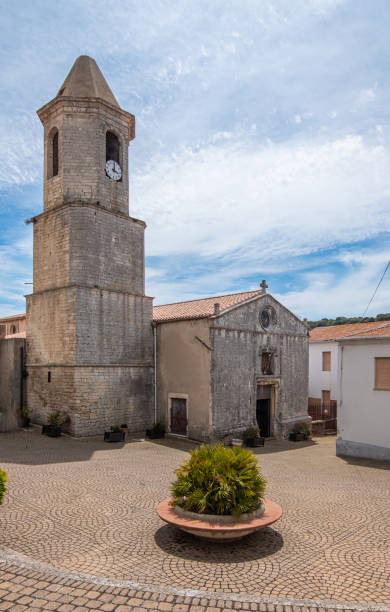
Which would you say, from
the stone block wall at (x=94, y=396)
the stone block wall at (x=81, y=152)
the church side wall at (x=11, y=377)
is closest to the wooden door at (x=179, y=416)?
the stone block wall at (x=94, y=396)

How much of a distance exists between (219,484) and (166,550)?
4.63 ft

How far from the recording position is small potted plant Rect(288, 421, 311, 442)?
933 inches

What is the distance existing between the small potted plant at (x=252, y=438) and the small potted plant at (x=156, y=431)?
414 centimetres

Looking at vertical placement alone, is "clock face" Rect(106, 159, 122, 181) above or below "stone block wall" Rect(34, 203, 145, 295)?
above

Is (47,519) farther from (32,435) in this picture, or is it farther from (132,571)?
(32,435)

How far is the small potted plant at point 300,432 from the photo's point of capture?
23703mm

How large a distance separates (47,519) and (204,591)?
4.25m

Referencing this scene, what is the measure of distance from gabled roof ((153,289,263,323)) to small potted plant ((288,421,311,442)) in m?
8.16

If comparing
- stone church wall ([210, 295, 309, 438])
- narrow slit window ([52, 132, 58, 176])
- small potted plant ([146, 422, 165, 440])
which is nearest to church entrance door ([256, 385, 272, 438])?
stone church wall ([210, 295, 309, 438])

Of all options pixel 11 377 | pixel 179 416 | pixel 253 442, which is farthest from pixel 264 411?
pixel 11 377

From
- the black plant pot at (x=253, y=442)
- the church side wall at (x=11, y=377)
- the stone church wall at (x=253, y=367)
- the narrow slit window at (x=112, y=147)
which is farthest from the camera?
the narrow slit window at (x=112, y=147)

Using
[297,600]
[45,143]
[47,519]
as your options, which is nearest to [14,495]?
[47,519]

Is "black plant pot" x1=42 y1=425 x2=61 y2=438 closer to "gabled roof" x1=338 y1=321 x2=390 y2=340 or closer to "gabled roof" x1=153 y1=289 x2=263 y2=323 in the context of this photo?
"gabled roof" x1=153 y1=289 x2=263 y2=323

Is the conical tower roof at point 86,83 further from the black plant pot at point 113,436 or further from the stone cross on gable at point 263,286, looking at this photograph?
the black plant pot at point 113,436
